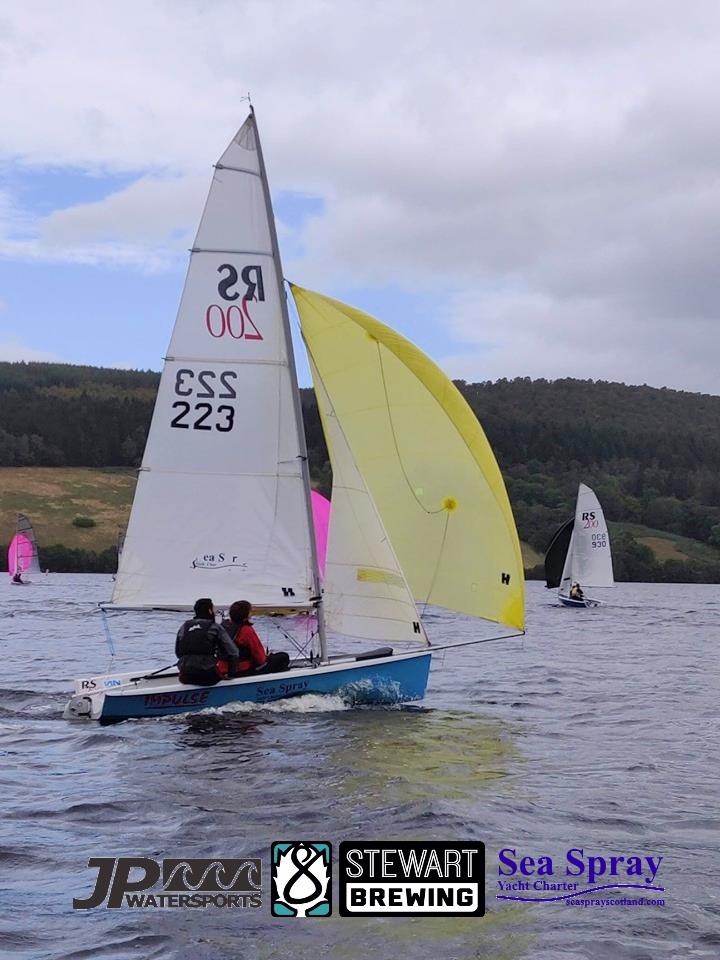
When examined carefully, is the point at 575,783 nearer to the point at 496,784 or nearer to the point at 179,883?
the point at 496,784

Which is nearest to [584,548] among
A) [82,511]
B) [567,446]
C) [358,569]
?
[358,569]

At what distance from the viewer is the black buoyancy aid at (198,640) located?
50.8 feet

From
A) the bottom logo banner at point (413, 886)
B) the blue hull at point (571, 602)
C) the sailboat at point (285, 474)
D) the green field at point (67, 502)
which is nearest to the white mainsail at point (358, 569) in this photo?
the sailboat at point (285, 474)

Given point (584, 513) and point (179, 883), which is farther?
point (584, 513)

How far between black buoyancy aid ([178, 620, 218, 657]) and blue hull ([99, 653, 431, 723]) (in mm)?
460

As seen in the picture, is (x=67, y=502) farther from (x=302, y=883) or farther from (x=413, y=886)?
(x=413, y=886)

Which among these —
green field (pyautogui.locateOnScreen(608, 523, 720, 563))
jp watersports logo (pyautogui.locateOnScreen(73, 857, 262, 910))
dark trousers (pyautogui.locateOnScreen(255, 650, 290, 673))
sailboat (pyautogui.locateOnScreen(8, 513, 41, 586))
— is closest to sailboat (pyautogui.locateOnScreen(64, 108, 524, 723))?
dark trousers (pyautogui.locateOnScreen(255, 650, 290, 673))

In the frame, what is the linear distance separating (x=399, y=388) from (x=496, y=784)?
20.3 ft

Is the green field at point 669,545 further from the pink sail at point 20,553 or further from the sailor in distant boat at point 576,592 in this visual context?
the pink sail at point 20,553

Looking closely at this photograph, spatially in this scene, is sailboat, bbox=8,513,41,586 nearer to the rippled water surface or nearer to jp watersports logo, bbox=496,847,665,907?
the rippled water surface

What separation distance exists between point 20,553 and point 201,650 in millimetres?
58240

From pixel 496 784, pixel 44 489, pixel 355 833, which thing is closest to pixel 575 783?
pixel 496 784

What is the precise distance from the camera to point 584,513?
6031 centimetres

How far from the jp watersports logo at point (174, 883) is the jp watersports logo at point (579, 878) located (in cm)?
191
